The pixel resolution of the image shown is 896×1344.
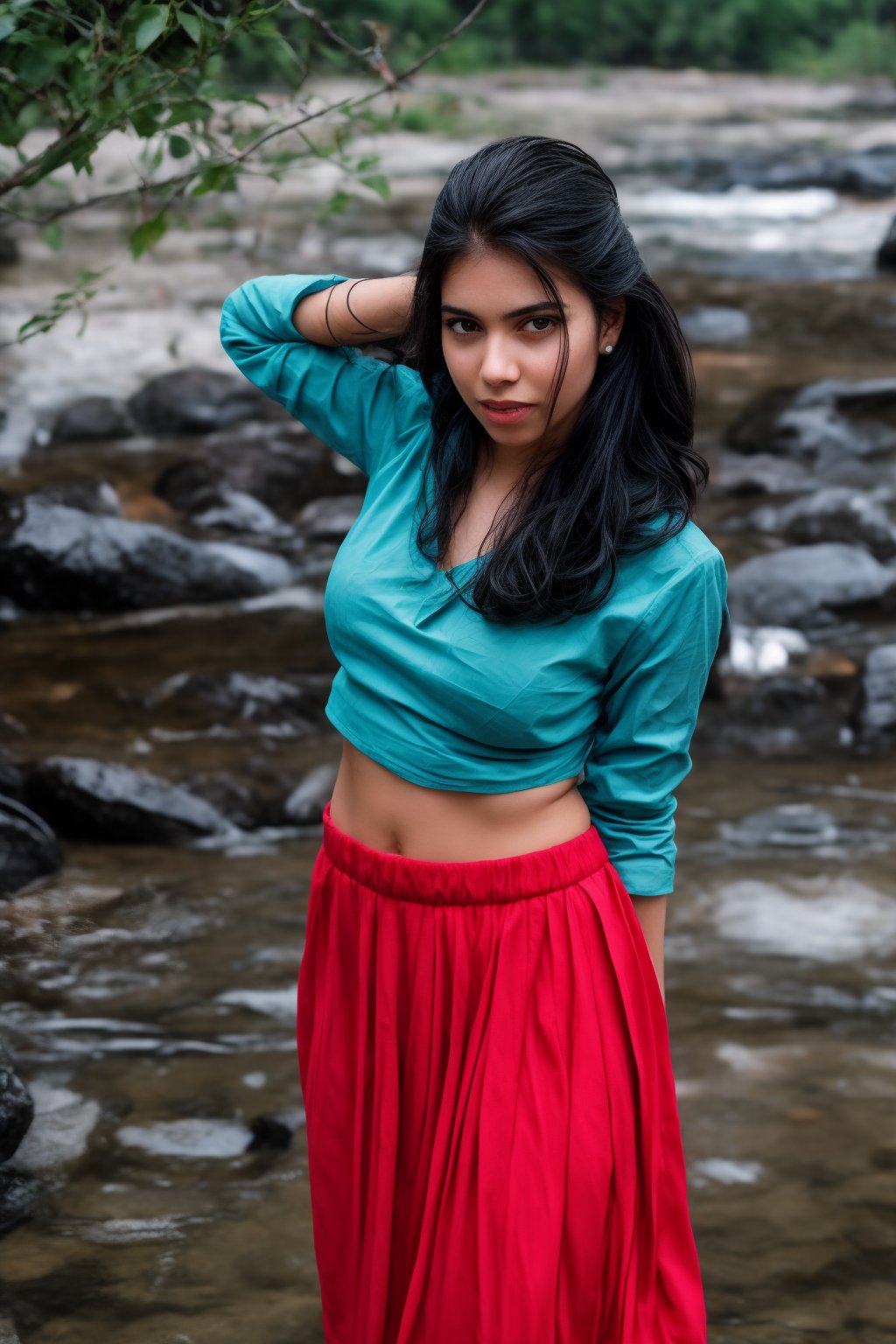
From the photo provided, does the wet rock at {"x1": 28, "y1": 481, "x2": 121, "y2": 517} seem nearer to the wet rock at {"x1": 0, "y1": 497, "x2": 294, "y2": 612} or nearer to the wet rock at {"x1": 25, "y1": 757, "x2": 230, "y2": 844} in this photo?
the wet rock at {"x1": 0, "y1": 497, "x2": 294, "y2": 612}

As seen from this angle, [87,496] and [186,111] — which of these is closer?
[186,111]

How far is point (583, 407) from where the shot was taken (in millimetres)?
1979

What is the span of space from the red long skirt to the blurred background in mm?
806

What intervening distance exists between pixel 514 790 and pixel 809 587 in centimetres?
577

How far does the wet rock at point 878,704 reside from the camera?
20.5ft

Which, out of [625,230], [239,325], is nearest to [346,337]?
[239,325]

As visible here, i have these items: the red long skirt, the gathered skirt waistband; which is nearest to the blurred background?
the red long skirt

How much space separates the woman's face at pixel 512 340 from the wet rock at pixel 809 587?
5.47 metres

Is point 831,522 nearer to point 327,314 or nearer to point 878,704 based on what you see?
point 878,704

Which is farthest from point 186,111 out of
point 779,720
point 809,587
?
point 809,587

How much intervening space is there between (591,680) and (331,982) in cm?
56

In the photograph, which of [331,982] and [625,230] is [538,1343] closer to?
[331,982]

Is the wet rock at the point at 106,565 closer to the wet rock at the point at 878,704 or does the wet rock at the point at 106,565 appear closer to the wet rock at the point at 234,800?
the wet rock at the point at 234,800

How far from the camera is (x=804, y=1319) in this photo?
2.84 m
